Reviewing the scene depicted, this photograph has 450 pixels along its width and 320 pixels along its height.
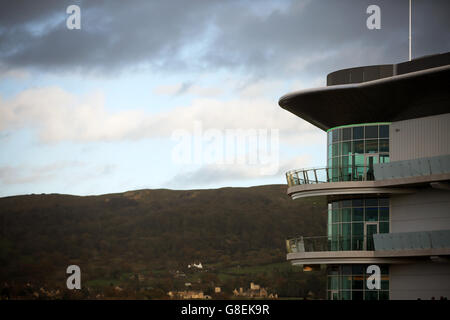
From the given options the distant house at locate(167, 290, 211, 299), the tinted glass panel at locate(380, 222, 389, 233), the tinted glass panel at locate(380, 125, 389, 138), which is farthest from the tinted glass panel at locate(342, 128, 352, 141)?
the distant house at locate(167, 290, 211, 299)

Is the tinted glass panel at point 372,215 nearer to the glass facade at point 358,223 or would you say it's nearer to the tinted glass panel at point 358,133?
the glass facade at point 358,223

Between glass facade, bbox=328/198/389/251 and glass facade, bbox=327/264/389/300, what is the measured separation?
1.13m

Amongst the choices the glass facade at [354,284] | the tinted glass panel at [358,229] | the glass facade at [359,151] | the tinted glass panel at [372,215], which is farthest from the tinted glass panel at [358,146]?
the glass facade at [354,284]

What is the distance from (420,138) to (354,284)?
780cm

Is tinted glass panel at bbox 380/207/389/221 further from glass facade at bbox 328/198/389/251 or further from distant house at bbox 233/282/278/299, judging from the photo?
distant house at bbox 233/282/278/299

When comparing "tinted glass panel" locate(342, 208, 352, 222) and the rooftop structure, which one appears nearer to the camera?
the rooftop structure

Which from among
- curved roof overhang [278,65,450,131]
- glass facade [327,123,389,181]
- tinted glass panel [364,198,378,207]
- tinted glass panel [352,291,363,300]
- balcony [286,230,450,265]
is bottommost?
tinted glass panel [352,291,363,300]

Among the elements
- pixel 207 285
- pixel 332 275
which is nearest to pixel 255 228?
pixel 207 285

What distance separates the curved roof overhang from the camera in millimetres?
35094

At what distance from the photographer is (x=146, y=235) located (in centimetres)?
15025

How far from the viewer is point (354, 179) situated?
124 feet
